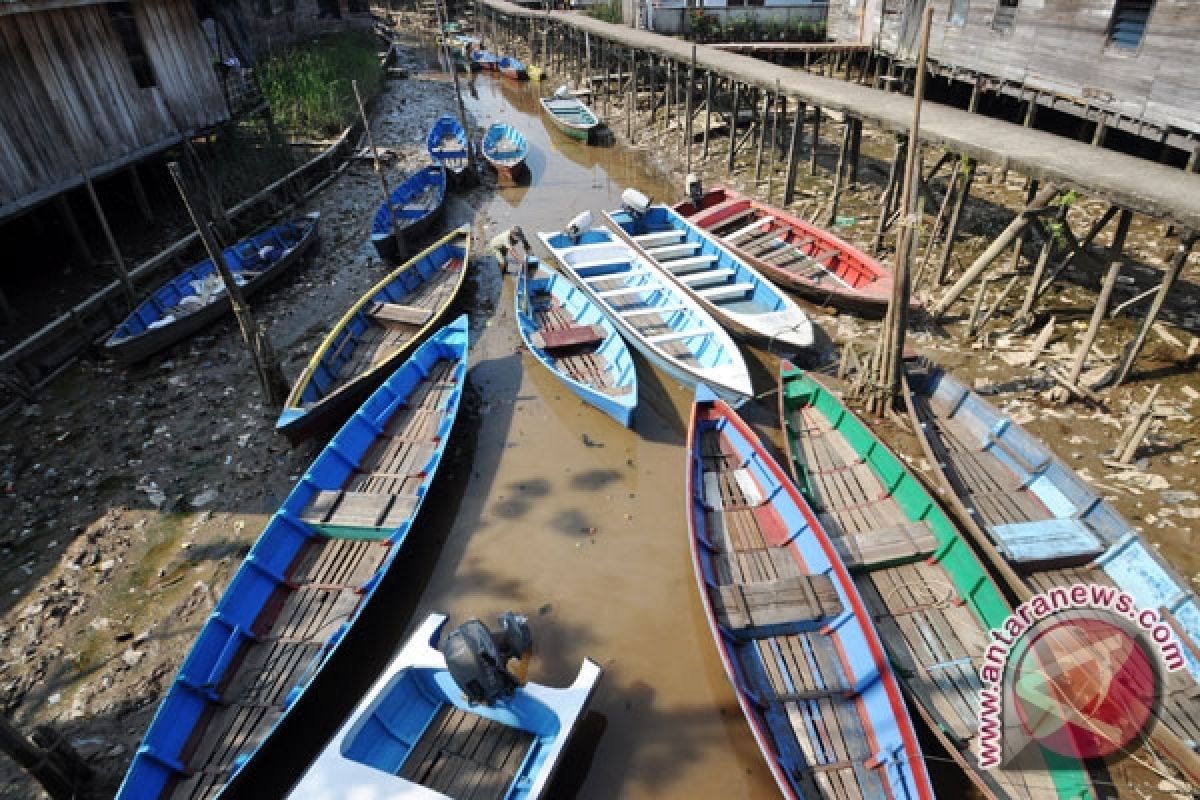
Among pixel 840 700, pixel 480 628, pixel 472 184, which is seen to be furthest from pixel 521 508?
pixel 472 184

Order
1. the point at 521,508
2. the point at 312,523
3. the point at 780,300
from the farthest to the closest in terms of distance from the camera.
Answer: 1. the point at 780,300
2. the point at 521,508
3. the point at 312,523

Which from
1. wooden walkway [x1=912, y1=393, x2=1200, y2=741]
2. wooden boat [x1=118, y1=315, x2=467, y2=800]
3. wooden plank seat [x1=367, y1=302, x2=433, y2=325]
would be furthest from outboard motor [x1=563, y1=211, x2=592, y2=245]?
wooden walkway [x1=912, y1=393, x2=1200, y2=741]

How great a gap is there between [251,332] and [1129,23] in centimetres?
1793

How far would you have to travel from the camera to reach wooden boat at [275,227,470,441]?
9773mm

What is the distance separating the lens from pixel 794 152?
52.6 feet

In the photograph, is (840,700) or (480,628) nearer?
(480,628)

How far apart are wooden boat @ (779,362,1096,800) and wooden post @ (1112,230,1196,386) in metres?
4.61

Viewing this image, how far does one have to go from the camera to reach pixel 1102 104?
13562 mm

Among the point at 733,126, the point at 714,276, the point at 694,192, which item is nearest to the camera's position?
the point at 714,276

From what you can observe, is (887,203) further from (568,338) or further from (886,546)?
(886,546)

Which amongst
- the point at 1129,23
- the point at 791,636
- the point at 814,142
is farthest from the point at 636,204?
the point at 791,636

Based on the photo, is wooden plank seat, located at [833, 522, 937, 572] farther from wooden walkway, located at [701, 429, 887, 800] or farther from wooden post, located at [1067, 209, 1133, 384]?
wooden post, located at [1067, 209, 1133, 384]

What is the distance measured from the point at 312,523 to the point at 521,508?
2.86 metres

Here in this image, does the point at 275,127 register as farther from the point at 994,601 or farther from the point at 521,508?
the point at 994,601
